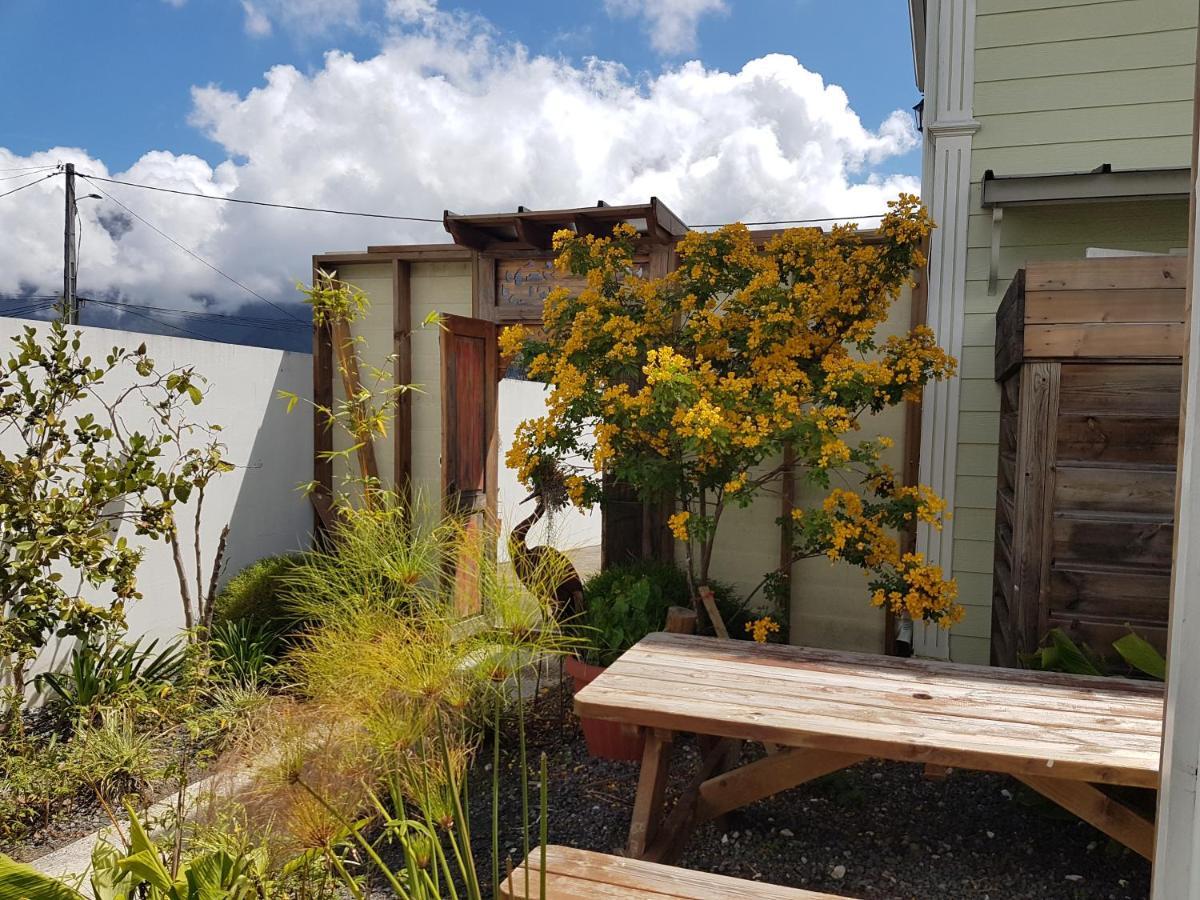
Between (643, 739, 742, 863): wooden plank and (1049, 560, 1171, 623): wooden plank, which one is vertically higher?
(1049, 560, 1171, 623): wooden plank

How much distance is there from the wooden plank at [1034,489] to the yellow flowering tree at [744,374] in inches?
16.8

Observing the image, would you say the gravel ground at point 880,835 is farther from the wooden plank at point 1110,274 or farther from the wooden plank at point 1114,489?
the wooden plank at point 1110,274

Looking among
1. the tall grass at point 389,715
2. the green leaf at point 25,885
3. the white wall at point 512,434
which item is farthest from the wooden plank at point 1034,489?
the white wall at point 512,434

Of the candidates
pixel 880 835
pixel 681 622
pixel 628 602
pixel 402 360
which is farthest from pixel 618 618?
pixel 402 360

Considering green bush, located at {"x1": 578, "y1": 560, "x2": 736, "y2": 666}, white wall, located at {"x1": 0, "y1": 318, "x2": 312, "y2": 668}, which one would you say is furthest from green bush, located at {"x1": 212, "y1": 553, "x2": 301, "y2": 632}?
green bush, located at {"x1": 578, "y1": 560, "x2": 736, "y2": 666}

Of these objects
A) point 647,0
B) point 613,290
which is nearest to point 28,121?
point 647,0

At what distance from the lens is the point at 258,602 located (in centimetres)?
458

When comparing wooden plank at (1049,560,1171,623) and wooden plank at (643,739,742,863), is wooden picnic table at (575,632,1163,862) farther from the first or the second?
wooden plank at (1049,560,1171,623)

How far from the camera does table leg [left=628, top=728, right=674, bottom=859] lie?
7.82 ft

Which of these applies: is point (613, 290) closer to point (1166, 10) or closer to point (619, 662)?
point (619, 662)

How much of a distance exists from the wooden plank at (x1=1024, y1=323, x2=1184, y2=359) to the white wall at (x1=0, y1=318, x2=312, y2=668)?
13.4ft

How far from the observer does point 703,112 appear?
7379 mm

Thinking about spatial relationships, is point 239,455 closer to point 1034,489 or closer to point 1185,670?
point 1034,489

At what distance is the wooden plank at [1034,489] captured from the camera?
112 inches
